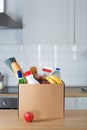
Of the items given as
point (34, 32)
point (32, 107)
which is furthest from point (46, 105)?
point (34, 32)

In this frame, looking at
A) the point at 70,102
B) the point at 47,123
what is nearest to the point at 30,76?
the point at 47,123

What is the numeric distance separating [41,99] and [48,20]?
1.59 meters

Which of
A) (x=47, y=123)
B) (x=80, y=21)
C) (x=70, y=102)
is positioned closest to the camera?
(x=47, y=123)

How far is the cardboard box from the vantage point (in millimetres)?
1184

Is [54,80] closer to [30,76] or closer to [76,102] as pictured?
[30,76]

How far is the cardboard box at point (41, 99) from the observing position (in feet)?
3.88

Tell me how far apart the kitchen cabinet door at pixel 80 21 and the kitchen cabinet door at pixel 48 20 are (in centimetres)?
6

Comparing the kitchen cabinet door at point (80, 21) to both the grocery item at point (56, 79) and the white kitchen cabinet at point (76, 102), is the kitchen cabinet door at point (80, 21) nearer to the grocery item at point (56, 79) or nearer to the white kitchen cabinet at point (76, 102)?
the white kitchen cabinet at point (76, 102)

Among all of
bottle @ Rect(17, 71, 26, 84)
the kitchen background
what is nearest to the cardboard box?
bottle @ Rect(17, 71, 26, 84)

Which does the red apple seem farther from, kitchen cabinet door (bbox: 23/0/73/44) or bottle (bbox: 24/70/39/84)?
kitchen cabinet door (bbox: 23/0/73/44)

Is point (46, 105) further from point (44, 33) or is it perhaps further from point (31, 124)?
point (44, 33)

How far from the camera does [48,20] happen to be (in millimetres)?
2645

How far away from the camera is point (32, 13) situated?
2652mm

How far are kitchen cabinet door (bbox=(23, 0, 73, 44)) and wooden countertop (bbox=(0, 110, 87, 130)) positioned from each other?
1.46 meters
